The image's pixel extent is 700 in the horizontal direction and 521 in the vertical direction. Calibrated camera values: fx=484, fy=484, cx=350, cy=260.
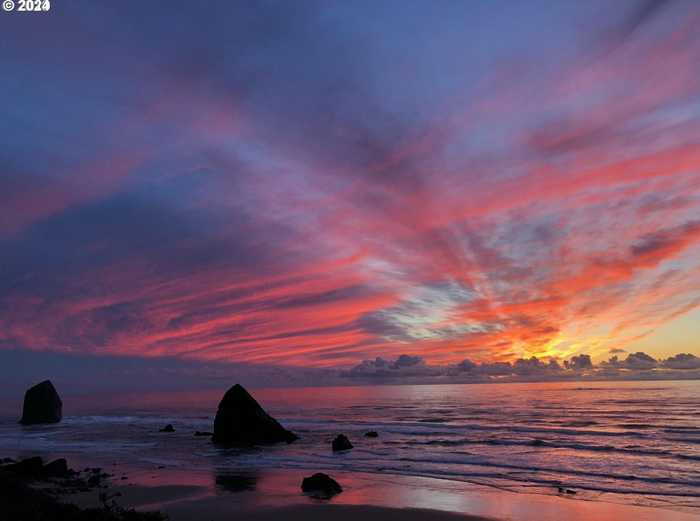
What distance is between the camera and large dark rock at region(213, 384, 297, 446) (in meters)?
45.2

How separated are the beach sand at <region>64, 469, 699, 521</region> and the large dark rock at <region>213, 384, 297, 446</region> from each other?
Answer: 2082cm

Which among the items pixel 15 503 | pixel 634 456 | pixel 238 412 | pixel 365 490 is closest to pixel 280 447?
pixel 238 412

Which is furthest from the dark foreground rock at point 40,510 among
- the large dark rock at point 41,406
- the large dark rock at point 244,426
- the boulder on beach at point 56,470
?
the large dark rock at point 41,406

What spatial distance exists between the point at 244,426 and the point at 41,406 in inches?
2055

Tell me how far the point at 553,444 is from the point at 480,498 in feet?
71.2

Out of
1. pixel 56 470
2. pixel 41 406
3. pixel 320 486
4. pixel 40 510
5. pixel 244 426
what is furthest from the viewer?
pixel 41 406

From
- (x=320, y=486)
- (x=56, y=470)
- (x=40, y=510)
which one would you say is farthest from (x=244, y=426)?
(x=40, y=510)

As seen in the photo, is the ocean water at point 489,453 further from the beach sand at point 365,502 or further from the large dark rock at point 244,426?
the large dark rock at point 244,426

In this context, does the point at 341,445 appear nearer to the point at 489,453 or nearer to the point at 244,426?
the point at 489,453

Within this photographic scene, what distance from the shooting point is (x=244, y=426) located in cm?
4597

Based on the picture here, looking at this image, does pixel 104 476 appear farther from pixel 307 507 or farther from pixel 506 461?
pixel 506 461

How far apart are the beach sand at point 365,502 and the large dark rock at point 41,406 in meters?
66.8

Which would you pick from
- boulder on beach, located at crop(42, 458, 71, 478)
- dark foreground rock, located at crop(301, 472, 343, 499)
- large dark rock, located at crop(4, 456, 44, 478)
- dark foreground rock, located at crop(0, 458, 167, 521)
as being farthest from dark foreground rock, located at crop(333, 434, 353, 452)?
dark foreground rock, located at crop(0, 458, 167, 521)

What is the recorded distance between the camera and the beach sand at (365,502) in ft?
57.0
